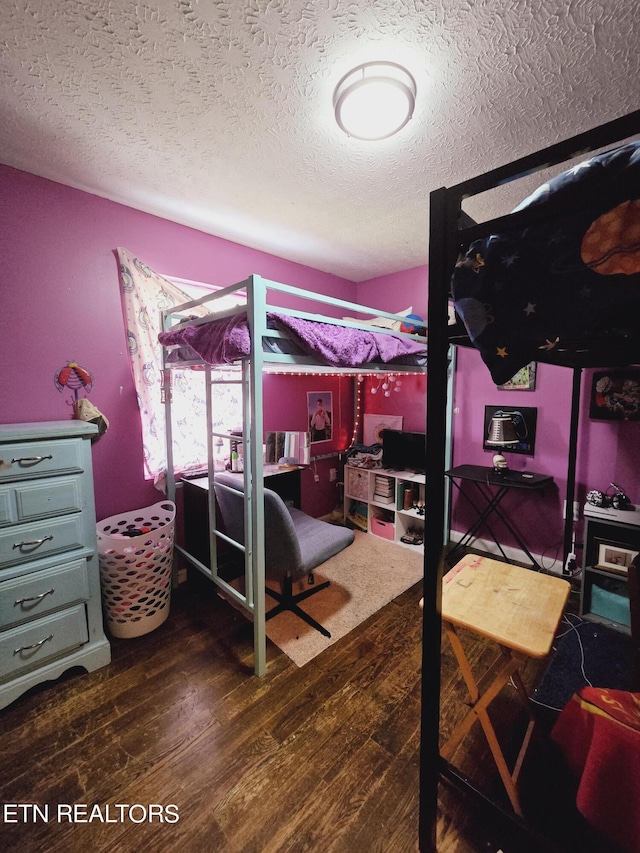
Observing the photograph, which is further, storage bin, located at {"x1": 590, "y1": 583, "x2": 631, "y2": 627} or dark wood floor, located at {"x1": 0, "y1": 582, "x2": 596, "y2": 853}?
storage bin, located at {"x1": 590, "y1": 583, "x2": 631, "y2": 627}

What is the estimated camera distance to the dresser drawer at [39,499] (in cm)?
158

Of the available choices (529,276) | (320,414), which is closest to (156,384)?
(320,414)

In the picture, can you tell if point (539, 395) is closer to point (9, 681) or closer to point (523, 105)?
point (523, 105)

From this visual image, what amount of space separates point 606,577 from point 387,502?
1631mm

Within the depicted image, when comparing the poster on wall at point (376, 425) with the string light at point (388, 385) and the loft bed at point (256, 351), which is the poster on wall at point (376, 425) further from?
the loft bed at point (256, 351)

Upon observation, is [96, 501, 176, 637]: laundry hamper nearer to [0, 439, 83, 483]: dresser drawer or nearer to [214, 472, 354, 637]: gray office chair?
[214, 472, 354, 637]: gray office chair

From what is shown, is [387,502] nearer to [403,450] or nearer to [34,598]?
[403,450]

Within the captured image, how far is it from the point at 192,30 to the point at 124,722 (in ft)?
8.69

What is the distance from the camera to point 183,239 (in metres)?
2.53

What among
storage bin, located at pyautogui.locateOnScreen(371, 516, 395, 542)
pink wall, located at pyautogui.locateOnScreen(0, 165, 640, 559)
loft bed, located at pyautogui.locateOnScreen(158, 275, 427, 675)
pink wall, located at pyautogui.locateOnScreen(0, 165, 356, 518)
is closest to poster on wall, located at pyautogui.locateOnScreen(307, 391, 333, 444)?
pink wall, located at pyautogui.locateOnScreen(0, 165, 640, 559)

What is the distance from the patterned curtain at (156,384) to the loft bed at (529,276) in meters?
2.01

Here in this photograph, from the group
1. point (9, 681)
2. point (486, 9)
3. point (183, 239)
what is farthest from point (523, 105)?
point (9, 681)

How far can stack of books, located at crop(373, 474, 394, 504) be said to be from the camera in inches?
132

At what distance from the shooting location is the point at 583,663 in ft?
6.33
